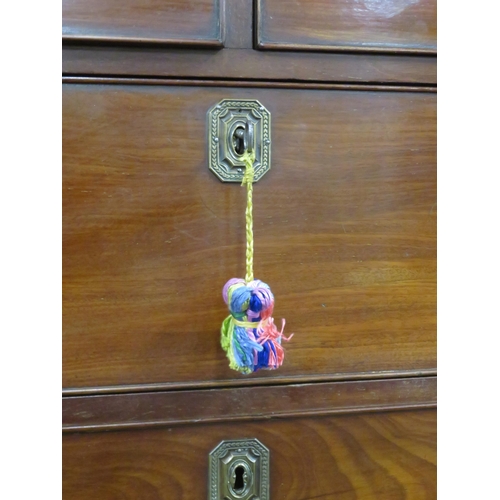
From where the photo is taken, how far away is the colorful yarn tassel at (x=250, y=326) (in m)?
0.58

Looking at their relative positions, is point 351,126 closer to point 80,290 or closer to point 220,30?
point 220,30

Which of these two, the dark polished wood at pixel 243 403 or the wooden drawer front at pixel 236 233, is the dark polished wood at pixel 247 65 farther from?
the dark polished wood at pixel 243 403

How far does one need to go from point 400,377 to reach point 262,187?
286mm

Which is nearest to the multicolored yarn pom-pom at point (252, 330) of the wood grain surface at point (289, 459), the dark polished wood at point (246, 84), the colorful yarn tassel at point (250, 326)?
the colorful yarn tassel at point (250, 326)

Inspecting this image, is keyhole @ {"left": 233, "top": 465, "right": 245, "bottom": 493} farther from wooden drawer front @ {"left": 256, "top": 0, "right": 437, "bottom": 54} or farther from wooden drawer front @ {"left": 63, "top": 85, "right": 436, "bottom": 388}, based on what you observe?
→ wooden drawer front @ {"left": 256, "top": 0, "right": 437, "bottom": 54}

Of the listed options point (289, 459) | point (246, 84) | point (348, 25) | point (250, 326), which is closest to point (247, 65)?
point (246, 84)

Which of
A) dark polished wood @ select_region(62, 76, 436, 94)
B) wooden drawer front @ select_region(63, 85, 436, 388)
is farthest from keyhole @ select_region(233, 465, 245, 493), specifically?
dark polished wood @ select_region(62, 76, 436, 94)

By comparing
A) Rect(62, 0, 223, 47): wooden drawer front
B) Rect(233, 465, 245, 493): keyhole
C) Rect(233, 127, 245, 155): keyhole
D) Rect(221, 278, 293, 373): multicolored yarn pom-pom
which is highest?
Rect(62, 0, 223, 47): wooden drawer front

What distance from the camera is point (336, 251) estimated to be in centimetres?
67

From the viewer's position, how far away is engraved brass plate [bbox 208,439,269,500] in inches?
25.6

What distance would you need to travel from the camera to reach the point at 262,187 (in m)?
0.65

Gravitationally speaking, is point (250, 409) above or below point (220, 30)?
below
